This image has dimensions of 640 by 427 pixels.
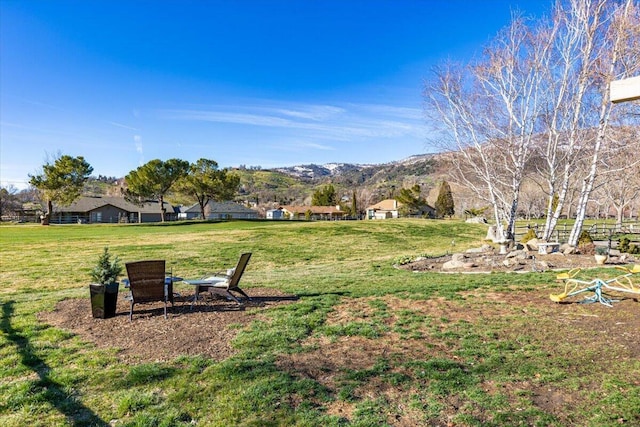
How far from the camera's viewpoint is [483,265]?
40.1ft

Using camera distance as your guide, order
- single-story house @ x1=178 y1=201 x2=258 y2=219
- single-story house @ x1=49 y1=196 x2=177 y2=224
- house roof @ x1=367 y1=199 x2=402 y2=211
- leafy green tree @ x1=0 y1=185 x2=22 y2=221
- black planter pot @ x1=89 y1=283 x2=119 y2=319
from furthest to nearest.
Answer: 1. house roof @ x1=367 y1=199 x2=402 y2=211
2. single-story house @ x1=178 y1=201 x2=258 y2=219
3. leafy green tree @ x1=0 y1=185 x2=22 y2=221
4. single-story house @ x1=49 y1=196 x2=177 y2=224
5. black planter pot @ x1=89 y1=283 x2=119 y2=319

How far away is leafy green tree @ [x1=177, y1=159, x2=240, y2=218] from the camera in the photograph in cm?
5325

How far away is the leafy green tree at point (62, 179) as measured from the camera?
4434cm

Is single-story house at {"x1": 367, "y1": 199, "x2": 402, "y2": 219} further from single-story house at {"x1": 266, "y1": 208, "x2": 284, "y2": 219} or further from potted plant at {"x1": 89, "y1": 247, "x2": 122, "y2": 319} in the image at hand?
potted plant at {"x1": 89, "y1": 247, "x2": 122, "y2": 319}

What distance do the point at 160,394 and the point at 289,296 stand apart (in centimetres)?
451

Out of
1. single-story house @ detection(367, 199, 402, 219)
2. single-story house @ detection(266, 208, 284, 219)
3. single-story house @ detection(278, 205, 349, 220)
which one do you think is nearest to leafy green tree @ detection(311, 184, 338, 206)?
single-story house @ detection(278, 205, 349, 220)

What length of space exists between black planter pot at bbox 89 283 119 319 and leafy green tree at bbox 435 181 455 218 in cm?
6731

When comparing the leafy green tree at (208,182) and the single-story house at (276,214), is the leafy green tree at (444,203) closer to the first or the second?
the single-story house at (276,214)

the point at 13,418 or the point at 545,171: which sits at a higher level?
the point at 545,171

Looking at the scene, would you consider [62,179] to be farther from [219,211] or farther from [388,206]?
[388,206]

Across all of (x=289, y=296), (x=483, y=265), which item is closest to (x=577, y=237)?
(x=483, y=265)

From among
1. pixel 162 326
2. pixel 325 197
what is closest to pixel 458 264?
pixel 162 326

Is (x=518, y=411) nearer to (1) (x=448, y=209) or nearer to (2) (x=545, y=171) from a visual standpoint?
(2) (x=545, y=171)

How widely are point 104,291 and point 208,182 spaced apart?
160ft
